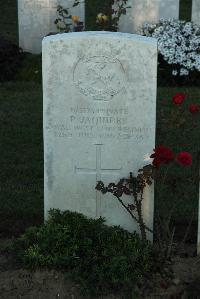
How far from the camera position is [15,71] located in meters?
10.4

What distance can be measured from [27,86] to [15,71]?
600 mm

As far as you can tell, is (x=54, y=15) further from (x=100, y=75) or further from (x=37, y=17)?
(x=100, y=75)

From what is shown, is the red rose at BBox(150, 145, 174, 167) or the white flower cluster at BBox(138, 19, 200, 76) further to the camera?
the white flower cluster at BBox(138, 19, 200, 76)

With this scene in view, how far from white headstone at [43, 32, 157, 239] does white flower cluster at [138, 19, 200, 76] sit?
4920 mm

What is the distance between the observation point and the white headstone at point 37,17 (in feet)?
36.1

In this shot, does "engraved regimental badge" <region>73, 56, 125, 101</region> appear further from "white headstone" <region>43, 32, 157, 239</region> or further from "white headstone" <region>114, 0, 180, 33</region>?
"white headstone" <region>114, 0, 180, 33</region>

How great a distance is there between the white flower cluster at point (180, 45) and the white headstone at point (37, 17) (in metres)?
1.68

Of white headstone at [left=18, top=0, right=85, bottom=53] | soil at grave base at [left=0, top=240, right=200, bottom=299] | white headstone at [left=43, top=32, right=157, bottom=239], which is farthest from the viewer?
white headstone at [left=18, top=0, right=85, bottom=53]

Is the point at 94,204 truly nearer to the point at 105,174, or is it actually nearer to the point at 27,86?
the point at 105,174

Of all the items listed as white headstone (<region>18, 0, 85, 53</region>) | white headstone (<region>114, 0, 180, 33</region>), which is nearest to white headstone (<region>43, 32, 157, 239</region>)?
white headstone (<region>114, 0, 180, 33</region>)

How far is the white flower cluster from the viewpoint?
977 cm

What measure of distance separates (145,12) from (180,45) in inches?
47.3

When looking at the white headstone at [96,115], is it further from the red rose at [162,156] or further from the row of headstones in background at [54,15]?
the row of headstones in background at [54,15]

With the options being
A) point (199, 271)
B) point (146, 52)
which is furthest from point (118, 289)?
point (146, 52)
